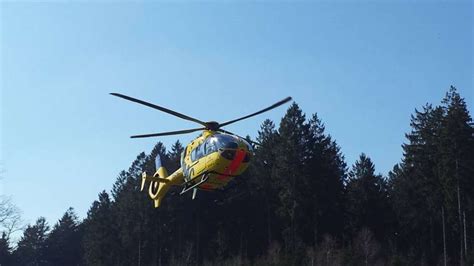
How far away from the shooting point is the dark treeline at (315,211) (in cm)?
4712

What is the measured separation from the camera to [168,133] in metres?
23.3

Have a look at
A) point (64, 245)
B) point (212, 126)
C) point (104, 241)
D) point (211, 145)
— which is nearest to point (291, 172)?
point (104, 241)

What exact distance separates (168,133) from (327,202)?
2845cm

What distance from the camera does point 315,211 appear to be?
4859 cm

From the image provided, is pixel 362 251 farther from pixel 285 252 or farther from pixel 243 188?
pixel 243 188

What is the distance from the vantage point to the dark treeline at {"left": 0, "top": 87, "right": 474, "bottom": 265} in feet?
155

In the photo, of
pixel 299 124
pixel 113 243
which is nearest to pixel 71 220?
pixel 113 243

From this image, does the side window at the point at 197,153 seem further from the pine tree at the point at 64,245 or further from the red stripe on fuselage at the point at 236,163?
the pine tree at the point at 64,245

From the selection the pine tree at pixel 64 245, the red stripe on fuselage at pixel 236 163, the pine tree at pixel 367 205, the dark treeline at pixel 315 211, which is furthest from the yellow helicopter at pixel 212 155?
the pine tree at pixel 64 245

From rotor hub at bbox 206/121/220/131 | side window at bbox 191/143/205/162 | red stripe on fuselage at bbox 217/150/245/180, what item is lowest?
red stripe on fuselage at bbox 217/150/245/180

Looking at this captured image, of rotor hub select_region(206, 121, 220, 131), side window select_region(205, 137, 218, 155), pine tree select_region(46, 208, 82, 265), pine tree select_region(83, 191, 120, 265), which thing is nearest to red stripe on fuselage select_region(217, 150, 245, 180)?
side window select_region(205, 137, 218, 155)

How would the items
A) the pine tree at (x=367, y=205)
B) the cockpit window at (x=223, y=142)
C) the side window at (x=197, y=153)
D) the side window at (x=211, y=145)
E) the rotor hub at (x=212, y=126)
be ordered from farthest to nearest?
the pine tree at (x=367, y=205) → the rotor hub at (x=212, y=126) → the side window at (x=197, y=153) → the side window at (x=211, y=145) → the cockpit window at (x=223, y=142)

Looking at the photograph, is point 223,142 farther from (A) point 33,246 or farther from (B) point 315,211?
(A) point 33,246

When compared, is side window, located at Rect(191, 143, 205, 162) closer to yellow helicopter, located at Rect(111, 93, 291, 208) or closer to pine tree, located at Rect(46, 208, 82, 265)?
yellow helicopter, located at Rect(111, 93, 291, 208)
